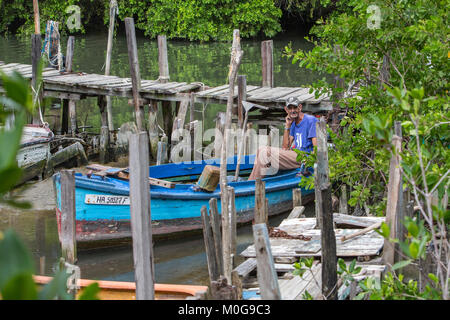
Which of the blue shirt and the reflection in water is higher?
the blue shirt

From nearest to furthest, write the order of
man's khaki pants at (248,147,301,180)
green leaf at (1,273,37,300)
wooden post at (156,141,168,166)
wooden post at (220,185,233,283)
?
green leaf at (1,273,37,300) < wooden post at (220,185,233,283) < man's khaki pants at (248,147,301,180) < wooden post at (156,141,168,166)

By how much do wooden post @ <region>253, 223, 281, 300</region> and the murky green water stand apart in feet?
4.18

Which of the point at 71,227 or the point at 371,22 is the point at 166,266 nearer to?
the point at 71,227

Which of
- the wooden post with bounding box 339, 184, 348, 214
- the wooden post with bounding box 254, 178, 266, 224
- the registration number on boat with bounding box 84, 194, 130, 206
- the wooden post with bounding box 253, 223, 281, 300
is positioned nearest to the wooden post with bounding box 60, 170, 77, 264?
the wooden post with bounding box 254, 178, 266, 224

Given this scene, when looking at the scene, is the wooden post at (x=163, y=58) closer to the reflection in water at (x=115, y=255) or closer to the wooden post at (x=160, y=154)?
the wooden post at (x=160, y=154)

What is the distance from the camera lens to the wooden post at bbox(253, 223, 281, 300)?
10.5 ft

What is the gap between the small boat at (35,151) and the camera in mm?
12252

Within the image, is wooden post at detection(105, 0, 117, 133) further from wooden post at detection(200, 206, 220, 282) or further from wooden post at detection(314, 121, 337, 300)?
wooden post at detection(314, 121, 337, 300)

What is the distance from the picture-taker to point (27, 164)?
12320 millimetres

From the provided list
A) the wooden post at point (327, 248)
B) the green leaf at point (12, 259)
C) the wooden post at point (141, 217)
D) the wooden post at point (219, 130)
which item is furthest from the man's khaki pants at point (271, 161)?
the green leaf at point (12, 259)

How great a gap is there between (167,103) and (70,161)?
8.09 feet

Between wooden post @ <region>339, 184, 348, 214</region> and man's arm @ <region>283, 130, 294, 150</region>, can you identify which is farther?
man's arm @ <region>283, 130, 294, 150</region>

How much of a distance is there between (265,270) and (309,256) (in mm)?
2667

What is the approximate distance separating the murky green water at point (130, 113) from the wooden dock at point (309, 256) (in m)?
2.58
